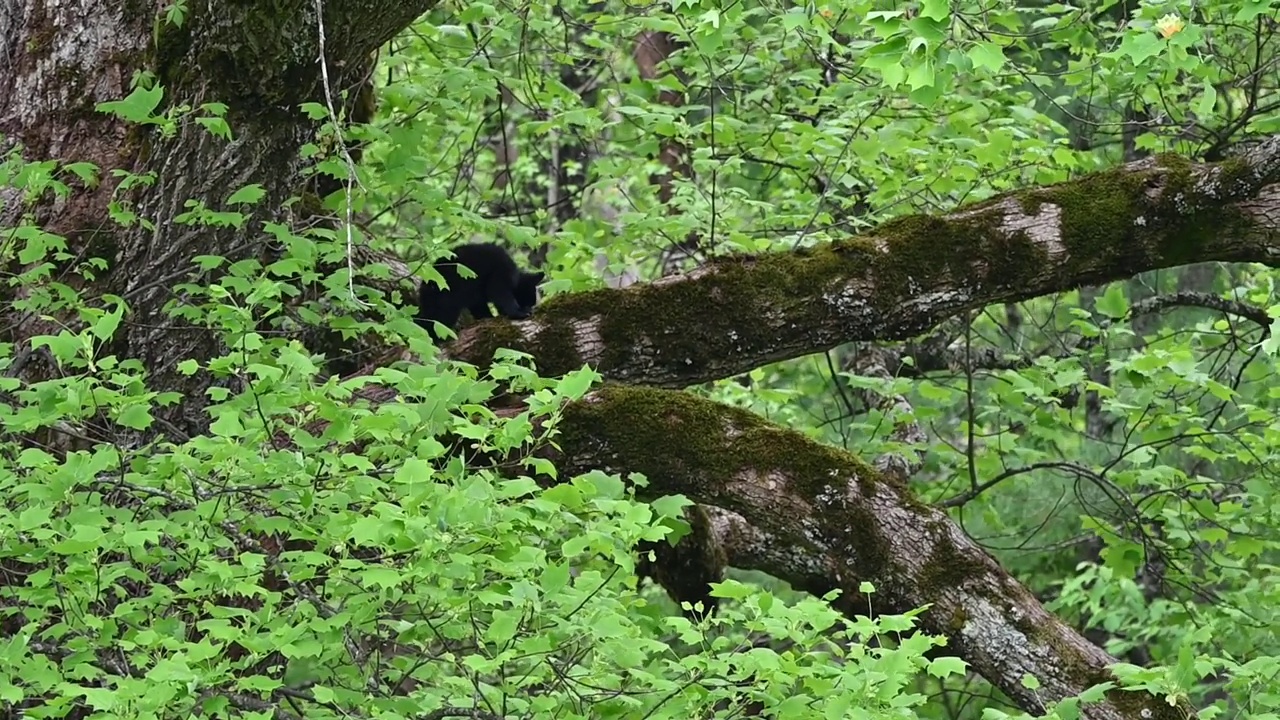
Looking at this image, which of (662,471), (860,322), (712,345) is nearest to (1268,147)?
(860,322)

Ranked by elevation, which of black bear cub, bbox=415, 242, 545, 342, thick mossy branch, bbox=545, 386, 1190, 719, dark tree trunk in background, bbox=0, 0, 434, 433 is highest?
dark tree trunk in background, bbox=0, 0, 434, 433

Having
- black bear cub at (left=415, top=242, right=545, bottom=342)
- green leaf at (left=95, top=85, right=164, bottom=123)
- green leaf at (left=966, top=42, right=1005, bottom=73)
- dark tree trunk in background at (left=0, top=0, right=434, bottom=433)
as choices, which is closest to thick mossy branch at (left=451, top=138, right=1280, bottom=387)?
dark tree trunk in background at (left=0, top=0, right=434, bottom=433)

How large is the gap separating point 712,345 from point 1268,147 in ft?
5.74

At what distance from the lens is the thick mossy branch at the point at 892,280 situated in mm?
3904

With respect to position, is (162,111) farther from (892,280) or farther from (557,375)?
(892,280)

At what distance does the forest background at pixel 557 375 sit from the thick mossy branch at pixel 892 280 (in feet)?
0.04

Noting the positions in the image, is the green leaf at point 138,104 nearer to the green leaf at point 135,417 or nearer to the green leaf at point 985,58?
the green leaf at point 135,417

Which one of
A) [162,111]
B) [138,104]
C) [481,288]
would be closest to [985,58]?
[138,104]

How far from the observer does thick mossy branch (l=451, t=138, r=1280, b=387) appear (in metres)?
3.90

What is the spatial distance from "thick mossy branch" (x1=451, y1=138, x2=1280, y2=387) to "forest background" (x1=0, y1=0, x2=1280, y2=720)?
12 mm

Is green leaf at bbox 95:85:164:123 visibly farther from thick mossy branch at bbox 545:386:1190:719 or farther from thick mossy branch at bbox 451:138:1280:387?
thick mossy branch at bbox 545:386:1190:719

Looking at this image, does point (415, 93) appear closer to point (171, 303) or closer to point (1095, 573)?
point (171, 303)

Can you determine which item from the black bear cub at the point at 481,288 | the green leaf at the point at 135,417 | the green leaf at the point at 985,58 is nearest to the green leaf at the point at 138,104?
the green leaf at the point at 135,417

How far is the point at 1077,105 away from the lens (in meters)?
7.72
